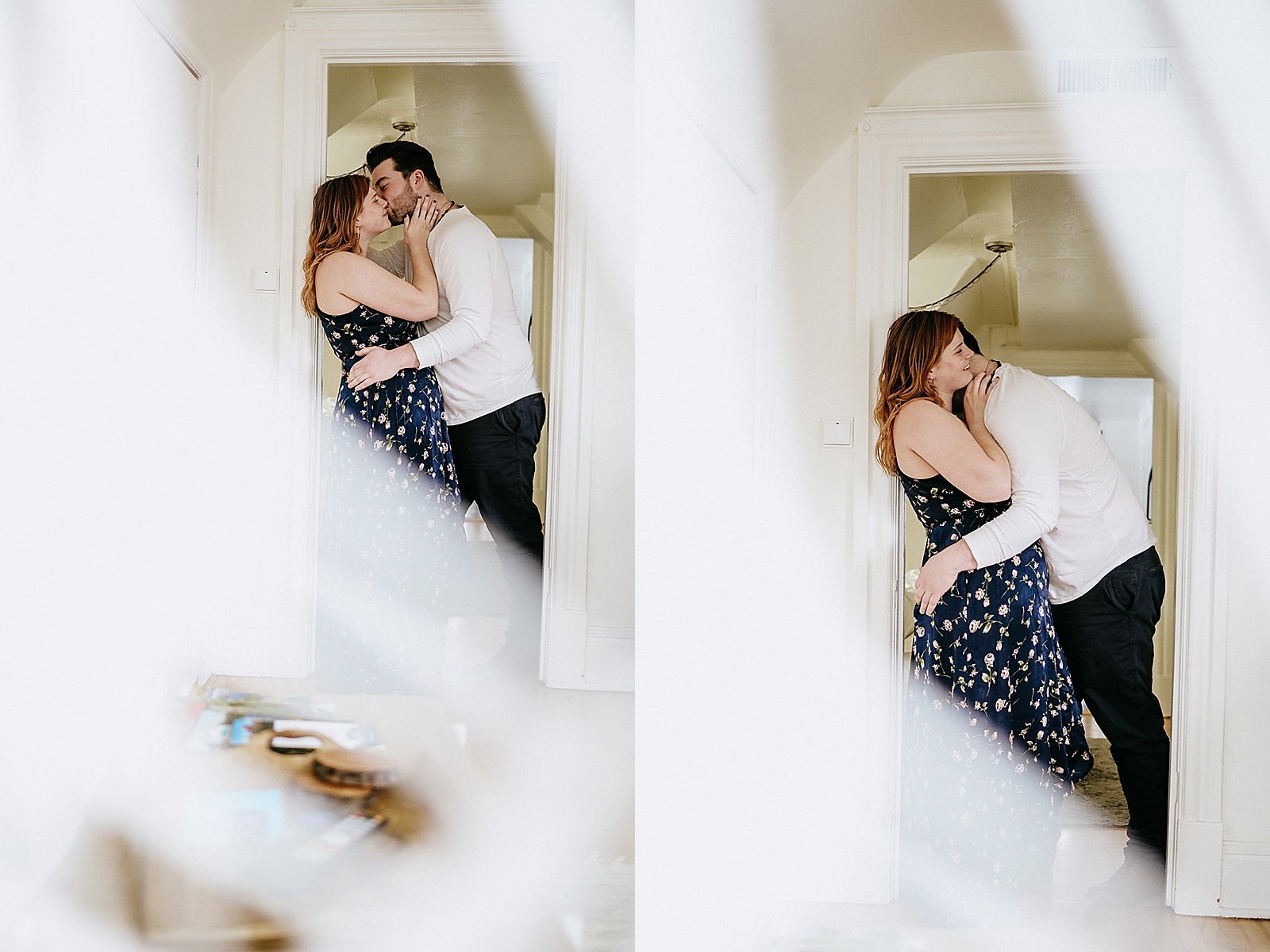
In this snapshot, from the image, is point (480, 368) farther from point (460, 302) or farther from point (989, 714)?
point (989, 714)

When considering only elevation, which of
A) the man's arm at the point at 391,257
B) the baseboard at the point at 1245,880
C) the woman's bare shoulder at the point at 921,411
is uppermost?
the man's arm at the point at 391,257

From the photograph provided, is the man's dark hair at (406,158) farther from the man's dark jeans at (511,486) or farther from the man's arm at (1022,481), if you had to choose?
the man's arm at (1022,481)

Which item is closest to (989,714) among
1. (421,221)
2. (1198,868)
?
(1198,868)

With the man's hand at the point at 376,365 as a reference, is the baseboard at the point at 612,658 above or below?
below

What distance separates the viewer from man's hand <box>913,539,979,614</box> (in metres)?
1.95

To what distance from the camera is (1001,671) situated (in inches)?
78.1

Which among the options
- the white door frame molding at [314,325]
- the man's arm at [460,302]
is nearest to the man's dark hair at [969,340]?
the white door frame molding at [314,325]

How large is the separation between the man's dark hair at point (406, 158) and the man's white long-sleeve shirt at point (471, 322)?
0.06m

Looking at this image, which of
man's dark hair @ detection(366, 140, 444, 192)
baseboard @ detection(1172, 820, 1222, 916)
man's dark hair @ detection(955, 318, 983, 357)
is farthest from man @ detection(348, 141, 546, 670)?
baseboard @ detection(1172, 820, 1222, 916)

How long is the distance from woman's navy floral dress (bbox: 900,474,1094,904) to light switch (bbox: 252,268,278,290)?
1185 millimetres

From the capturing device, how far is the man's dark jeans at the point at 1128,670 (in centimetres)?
201

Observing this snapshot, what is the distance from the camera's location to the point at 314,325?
4.50 feet

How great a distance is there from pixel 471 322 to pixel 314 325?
0.20 metres

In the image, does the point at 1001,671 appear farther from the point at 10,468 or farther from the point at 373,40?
the point at 10,468
